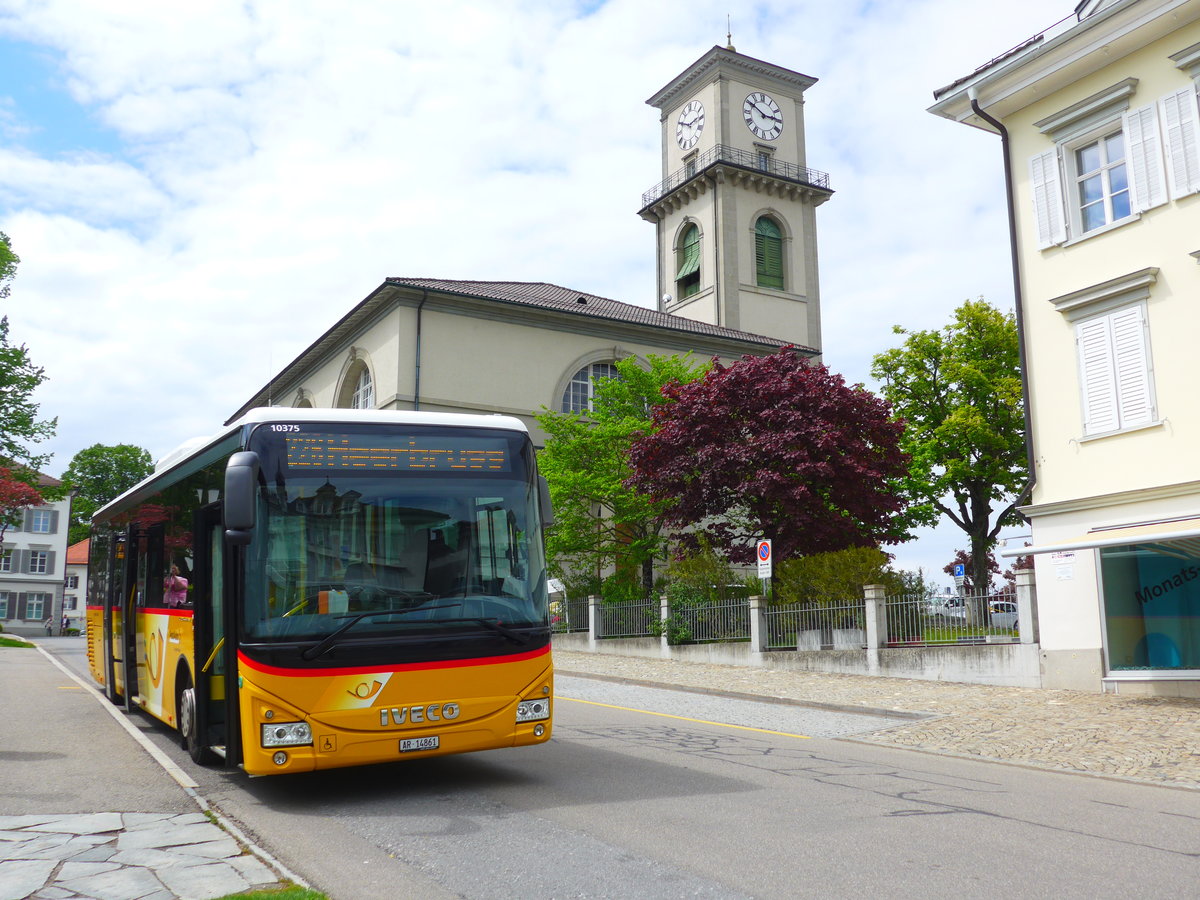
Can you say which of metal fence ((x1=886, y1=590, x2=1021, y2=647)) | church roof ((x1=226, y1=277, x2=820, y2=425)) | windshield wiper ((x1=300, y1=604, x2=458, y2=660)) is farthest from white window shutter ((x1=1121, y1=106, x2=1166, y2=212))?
church roof ((x1=226, y1=277, x2=820, y2=425))

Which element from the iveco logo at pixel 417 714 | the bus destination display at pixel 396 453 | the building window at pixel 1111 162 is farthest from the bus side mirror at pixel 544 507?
the building window at pixel 1111 162

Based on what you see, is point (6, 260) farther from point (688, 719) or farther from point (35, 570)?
point (35, 570)

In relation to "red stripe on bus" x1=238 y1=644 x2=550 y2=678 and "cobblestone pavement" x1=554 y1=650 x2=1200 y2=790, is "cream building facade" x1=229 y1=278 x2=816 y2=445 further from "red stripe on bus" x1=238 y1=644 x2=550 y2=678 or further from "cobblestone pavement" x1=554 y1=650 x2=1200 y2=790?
"red stripe on bus" x1=238 y1=644 x2=550 y2=678

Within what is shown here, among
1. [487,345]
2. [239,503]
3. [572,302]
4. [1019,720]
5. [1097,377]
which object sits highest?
[572,302]

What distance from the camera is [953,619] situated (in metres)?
17.8

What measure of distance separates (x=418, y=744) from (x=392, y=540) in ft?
4.91

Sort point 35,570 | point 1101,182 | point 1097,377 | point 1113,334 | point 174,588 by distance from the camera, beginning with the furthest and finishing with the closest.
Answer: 1. point 35,570
2. point 1101,182
3. point 1097,377
4. point 1113,334
5. point 174,588

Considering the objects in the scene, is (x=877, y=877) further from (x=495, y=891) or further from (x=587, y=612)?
→ (x=587, y=612)

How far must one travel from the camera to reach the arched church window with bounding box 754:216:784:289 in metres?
50.1

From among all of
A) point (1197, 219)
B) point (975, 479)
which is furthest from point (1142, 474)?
point (975, 479)

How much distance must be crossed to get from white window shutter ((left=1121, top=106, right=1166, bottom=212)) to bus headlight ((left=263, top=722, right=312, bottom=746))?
14452mm

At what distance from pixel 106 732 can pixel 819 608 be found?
42.8 feet

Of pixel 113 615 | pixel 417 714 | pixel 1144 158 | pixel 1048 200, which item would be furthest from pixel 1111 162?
pixel 113 615

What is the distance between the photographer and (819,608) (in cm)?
A: 2047
